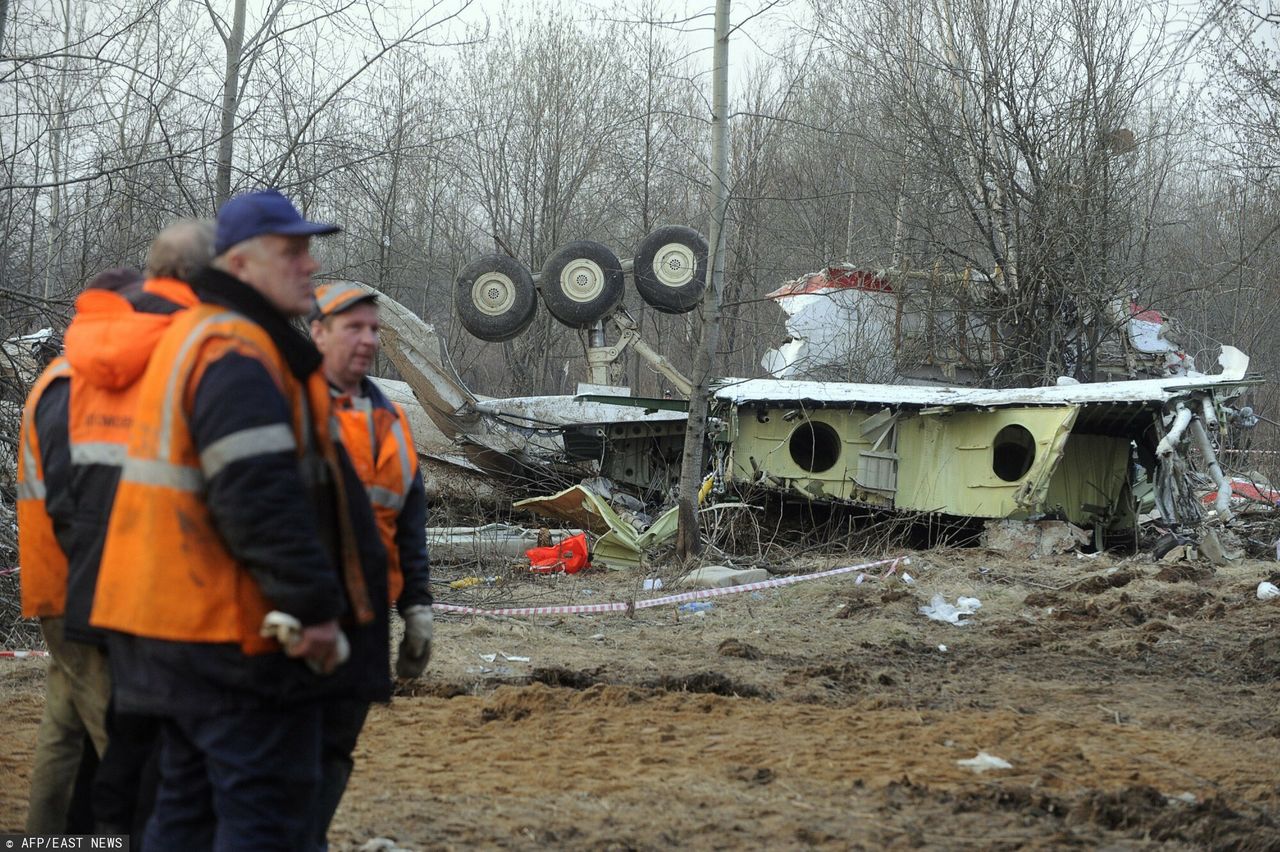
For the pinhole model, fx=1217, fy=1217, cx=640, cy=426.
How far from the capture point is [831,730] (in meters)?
5.62

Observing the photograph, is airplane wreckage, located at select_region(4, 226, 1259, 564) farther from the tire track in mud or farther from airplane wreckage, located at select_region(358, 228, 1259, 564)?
the tire track in mud

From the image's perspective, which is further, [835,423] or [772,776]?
[835,423]

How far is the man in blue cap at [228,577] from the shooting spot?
2.50m

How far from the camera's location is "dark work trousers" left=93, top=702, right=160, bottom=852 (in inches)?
116

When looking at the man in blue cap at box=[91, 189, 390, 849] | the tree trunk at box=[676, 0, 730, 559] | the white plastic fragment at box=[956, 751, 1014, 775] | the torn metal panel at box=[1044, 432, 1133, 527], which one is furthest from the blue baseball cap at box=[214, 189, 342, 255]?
the torn metal panel at box=[1044, 432, 1133, 527]

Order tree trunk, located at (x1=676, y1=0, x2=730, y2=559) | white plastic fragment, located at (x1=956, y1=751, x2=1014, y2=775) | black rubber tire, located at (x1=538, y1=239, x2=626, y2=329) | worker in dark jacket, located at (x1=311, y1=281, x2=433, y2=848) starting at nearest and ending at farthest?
1. worker in dark jacket, located at (x1=311, y1=281, x2=433, y2=848)
2. white plastic fragment, located at (x1=956, y1=751, x2=1014, y2=775)
3. tree trunk, located at (x1=676, y1=0, x2=730, y2=559)
4. black rubber tire, located at (x1=538, y1=239, x2=626, y2=329)

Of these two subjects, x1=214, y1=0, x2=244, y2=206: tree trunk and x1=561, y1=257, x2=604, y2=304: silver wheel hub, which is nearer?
x1=214, y1=0, x2=244, y2=206: tree trunk

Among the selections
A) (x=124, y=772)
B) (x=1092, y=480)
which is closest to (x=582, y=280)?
(x=1092, y=480)

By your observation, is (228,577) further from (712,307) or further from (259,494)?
(712,307)

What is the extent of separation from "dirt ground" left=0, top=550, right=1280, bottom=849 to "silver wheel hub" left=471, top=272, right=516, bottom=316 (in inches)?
298

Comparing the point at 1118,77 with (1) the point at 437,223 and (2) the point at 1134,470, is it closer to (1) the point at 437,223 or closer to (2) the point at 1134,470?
(2) the point at 1134,470

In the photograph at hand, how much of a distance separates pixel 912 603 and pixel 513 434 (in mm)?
6971

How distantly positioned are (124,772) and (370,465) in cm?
96

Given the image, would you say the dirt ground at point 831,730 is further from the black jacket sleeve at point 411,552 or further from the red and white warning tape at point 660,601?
the black jacket sleeve at point 411,552
